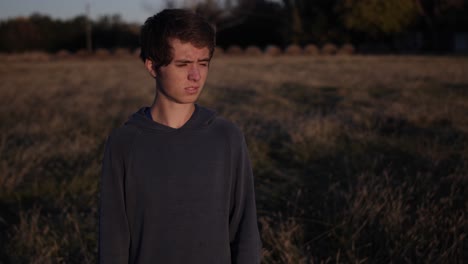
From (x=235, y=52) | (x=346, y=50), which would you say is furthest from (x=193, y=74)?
(x=346, y=50)

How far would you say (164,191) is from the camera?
1.33 metres

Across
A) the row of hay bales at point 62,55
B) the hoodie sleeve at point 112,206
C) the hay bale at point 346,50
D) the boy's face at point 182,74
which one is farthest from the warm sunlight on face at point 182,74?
the hay bale at point 346,50

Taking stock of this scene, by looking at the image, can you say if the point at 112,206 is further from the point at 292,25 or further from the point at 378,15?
the point at 292,25

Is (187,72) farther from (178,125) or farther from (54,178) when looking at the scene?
(54,178)

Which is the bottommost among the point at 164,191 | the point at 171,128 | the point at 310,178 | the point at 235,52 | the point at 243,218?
the point at 310,178

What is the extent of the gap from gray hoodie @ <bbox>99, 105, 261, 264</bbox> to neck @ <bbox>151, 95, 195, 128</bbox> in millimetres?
30

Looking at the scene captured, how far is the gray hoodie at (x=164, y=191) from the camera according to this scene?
1.33 metres

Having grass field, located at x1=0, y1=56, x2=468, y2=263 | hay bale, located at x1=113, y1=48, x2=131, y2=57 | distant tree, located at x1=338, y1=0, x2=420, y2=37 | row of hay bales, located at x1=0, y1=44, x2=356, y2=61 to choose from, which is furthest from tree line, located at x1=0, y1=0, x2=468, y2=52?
grass field, located at x1=0, y1=56, x2=468, y2=263

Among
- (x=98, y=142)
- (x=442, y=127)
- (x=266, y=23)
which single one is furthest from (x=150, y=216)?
(x=266, y=23)

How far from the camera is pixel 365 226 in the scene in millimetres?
2738

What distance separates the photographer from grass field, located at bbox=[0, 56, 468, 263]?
2545 mm

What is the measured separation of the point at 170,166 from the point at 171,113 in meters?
0.18

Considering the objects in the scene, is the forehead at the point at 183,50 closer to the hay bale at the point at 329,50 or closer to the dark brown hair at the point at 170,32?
the dark brown hair at the point at 170,32

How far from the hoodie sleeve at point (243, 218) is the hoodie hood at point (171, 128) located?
0.16 metres
